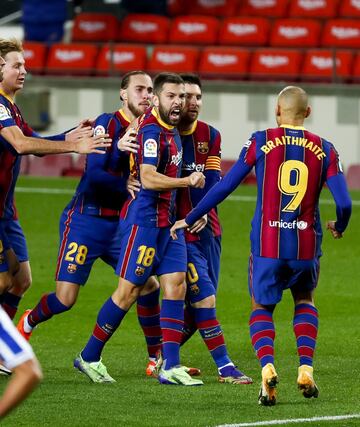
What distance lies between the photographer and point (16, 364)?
13.7ft

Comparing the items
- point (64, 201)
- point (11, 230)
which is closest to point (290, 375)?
point (11, 230)

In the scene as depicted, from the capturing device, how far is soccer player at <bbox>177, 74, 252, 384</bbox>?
8867 millimetres

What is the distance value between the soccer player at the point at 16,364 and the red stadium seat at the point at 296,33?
20.5 metres

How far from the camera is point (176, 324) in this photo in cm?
868

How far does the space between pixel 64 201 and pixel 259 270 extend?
1245 cm

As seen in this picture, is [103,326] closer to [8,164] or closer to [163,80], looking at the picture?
[8,164]

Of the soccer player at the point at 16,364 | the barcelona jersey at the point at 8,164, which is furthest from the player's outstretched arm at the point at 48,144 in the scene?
the soccer player at the point at 16,364

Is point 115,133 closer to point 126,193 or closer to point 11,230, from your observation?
→ point 126,193

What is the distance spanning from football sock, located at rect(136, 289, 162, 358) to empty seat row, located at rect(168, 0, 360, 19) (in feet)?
53.0

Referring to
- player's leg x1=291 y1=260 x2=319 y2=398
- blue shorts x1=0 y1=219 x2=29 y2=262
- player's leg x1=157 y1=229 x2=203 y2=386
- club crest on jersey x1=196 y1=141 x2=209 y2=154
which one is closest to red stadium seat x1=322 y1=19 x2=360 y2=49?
club crest on jersey x1=196 y1=141 x2=209 y2=154

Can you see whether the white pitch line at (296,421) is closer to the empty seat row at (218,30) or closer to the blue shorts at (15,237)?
the blue shorts at (15,237)

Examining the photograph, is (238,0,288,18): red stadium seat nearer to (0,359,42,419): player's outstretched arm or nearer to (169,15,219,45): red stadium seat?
(169,15,219,45): red stadium seat

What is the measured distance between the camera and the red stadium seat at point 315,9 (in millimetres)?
24797

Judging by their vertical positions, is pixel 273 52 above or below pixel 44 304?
above
